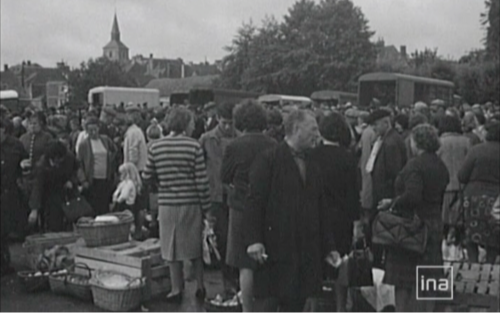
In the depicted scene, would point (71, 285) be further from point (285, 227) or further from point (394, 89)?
point (394, 89)

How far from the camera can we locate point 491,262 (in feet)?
23.9

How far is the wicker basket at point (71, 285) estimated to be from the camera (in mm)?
7162

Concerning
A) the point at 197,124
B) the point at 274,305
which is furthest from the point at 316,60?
the point at 274,305

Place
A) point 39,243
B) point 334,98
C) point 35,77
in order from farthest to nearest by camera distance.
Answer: point 35,77 → point 334,98 → point 39,243

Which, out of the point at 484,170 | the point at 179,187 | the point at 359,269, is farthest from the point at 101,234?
the point at 484,170

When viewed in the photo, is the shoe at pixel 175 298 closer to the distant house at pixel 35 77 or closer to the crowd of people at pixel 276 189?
the crowd of people at pixel 276 189

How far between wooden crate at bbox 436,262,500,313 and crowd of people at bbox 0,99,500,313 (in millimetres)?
330

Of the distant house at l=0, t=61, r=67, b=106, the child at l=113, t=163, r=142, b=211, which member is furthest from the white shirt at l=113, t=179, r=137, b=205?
the distant house at l=0, t=61, r=67, b=106

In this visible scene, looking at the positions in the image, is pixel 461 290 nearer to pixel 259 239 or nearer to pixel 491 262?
pixel 491 262

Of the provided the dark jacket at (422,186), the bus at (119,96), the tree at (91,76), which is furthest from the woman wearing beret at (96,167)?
the tree at (91,76)

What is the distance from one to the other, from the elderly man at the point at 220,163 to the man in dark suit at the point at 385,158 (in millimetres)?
1520

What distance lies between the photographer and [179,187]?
22.0ft

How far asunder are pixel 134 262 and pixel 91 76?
202 ft

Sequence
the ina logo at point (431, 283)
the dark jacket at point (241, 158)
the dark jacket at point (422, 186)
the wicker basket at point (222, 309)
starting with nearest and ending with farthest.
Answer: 1. the dark jacket at point (422, 186)
2. the ina logo at point (431, 283)
3. the dark jacket at point (241, 158)
4. the wicker basket at point (222, 309)
